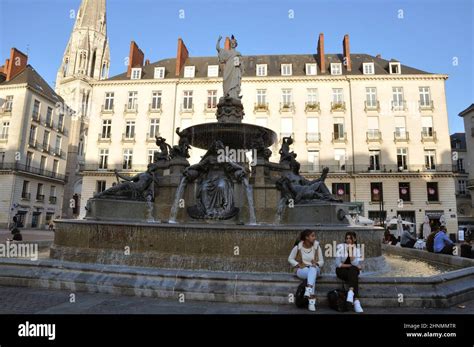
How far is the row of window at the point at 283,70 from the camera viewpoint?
41775 millimetres

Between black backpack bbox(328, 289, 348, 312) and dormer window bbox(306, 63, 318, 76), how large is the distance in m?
40.8

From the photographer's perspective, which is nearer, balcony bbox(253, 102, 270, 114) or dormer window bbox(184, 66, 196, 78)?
balcony bbox(253, 102, 270, 114)

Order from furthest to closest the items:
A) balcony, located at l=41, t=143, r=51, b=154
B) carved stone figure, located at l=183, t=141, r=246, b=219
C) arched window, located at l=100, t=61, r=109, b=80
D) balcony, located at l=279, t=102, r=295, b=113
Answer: arched window, located at l=100, t=61, r=109, b=80 → balcony, located at l=41, t=143, r=51, b=154 → balcony, located at l=279, t=102, r=295, b=113 → carved stone figure, located at l=183, t=141, r=246, b=219

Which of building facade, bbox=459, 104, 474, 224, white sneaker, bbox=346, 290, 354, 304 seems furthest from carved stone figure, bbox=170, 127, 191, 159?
building facade, bbox=459, 104, 474, 224

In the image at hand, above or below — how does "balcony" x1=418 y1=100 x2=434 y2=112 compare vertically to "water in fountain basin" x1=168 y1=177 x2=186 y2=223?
above

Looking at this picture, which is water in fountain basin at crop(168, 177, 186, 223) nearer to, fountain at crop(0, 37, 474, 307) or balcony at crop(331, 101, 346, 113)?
Answer: fountain at crop(0, 37, 474, 307)

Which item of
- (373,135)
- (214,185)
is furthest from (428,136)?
(214,185)

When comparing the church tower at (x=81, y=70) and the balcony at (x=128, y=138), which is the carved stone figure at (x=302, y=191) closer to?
the balcony at (x=128, y=138)

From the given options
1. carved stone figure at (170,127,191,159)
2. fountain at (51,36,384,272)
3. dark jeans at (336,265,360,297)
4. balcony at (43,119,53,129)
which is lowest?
dark jeans at (336,265,360,297)

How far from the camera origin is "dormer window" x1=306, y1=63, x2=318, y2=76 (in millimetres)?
42625

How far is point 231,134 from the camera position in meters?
11.9

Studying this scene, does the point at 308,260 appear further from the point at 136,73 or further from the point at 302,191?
the point at 136,73

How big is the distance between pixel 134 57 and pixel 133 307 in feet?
152
